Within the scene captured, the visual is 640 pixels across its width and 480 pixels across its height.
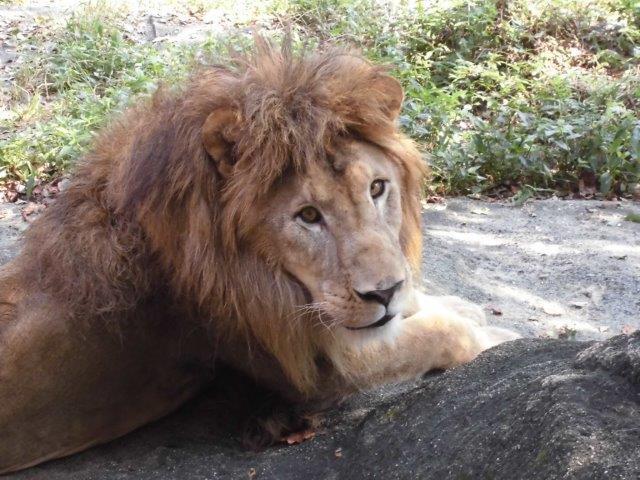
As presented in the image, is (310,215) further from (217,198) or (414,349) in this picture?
(414,349)

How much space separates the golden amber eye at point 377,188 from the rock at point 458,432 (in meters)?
0.71

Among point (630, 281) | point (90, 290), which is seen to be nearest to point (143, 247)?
point (90, 290)

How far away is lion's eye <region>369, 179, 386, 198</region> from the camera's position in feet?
10.1

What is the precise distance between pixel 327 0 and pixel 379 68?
6.94m

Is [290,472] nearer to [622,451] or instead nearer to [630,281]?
[622,451]

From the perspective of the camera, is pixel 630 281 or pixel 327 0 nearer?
pixel 630 281

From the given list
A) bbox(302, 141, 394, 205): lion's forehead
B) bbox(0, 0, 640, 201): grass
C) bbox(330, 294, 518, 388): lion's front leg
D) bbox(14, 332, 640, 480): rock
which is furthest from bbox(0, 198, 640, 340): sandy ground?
bbox(302, 141, 394, 205): lion's forehead

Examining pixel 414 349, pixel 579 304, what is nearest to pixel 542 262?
pixel 579 304

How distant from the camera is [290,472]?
3.08m

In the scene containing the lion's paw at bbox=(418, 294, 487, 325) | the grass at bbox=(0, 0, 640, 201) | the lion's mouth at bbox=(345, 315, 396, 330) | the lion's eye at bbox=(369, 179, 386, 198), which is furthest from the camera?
the grass at bbox=(0, 0, 640, 201)

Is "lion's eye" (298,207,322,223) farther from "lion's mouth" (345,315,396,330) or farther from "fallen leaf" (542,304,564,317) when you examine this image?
"fallen leaf" (542,304,564,317)

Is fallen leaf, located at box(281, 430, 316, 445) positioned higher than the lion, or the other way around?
the lion

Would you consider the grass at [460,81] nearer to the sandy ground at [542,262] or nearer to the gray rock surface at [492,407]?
the sandy ground at [542,262]

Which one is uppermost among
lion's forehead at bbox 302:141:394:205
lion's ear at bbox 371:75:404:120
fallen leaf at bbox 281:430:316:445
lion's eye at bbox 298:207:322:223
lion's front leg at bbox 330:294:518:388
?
lion's ear at bbox 371:75:404:120
